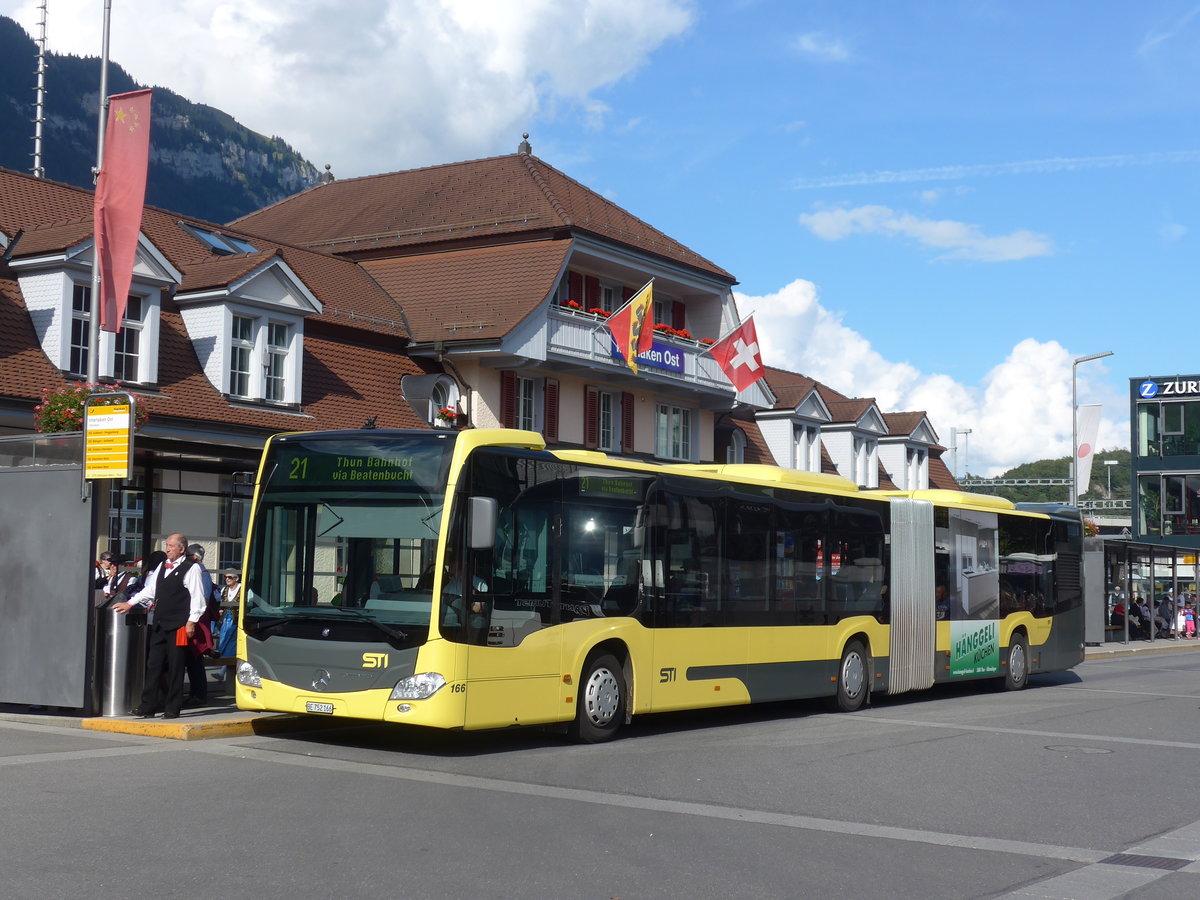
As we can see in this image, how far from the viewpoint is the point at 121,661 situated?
49.4ft

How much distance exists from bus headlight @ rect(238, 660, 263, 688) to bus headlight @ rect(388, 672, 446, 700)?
1.54 meters

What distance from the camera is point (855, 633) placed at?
773 inches

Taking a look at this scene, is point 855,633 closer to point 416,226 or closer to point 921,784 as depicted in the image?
point 921,784

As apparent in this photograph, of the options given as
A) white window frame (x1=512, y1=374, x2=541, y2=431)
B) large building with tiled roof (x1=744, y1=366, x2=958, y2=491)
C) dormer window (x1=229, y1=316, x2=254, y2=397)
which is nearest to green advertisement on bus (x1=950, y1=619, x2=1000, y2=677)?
white window frame (x1=512, y1=374, x2=541, y2=431)

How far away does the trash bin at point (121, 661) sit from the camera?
15031mm

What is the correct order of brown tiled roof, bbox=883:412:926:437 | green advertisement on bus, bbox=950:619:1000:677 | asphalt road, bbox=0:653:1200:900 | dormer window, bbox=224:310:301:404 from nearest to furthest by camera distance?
asphalt road, bbox=0:653:1200:900 → green advertisement on bus, bbox=950:619:1000:677 → dormer window, bbox=224:310:301:404 → brown tiled roof, bbox=883:412:926:437

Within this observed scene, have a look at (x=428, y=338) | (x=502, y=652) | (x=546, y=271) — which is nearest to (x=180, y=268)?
(x=428, y=338)

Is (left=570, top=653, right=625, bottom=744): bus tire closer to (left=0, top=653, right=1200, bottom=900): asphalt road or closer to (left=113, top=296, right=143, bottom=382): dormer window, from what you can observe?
(left=0, top=653, right=1200, bottom=900): asphalt road

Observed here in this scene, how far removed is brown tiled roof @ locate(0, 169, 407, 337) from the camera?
84.1 feet

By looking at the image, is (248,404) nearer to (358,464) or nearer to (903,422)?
(358,464)

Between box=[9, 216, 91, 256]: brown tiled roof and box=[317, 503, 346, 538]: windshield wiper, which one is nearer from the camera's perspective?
box=[317, 503, 346, 538]: windshield wiper

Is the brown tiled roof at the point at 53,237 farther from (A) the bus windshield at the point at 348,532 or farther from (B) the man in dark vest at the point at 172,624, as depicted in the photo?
(A) the bus windshield at the point at 348,532

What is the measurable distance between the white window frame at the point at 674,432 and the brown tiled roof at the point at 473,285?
21.1 feet

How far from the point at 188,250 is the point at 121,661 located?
16.6 metres
